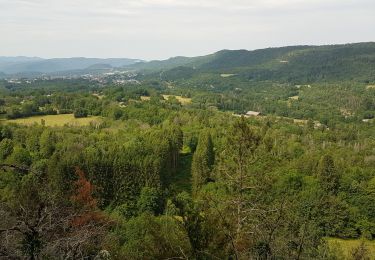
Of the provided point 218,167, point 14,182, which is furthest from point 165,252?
Result: point 14,182

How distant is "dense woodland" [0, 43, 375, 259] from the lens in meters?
9.45

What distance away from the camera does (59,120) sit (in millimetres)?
89438

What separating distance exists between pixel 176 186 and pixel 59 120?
151 feet

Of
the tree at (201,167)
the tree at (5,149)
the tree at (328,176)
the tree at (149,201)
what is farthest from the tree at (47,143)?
the tree at (328,176)

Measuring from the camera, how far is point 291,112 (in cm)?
13475

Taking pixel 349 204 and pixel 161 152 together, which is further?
pixel 161 152

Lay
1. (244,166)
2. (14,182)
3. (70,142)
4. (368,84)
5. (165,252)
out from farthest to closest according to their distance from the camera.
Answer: (368,84)
(70,142)
(14,182)
(244,166)
(165,252)

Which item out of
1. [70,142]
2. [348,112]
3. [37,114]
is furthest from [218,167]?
[348,112]

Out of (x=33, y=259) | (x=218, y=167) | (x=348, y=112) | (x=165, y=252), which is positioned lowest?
(x=348, y=112)

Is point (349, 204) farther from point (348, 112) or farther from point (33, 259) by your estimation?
point (348, 112)

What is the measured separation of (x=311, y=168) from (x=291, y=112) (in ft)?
267

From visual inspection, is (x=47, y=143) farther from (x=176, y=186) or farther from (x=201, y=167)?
(x=201, y=167)

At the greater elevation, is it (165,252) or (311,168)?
(165,252)

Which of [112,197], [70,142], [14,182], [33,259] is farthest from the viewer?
[70,142]
